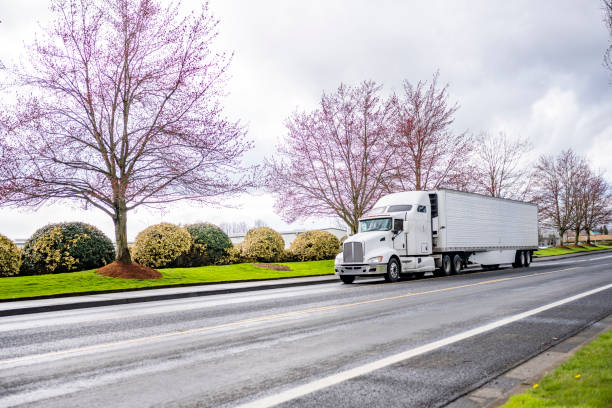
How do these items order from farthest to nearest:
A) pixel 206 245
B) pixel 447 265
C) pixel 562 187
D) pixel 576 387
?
pixel 562 187 < pixel 206 245 < pixel 447 265 < pixel 576 387

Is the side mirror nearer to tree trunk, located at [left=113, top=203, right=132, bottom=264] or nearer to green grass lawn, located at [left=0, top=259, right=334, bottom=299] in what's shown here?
green grass lawn, located at [left=0, top=259, right=334, bottom=299]

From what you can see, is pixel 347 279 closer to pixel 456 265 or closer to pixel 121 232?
pixel 456 265

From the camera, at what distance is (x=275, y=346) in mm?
6496

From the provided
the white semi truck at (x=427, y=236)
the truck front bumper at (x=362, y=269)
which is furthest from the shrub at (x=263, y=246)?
the truck front bumper at (x=362, y=269)

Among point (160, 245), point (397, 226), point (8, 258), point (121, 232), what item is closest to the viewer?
point (8, 258)

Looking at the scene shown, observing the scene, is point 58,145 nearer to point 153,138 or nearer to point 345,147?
point 153,138

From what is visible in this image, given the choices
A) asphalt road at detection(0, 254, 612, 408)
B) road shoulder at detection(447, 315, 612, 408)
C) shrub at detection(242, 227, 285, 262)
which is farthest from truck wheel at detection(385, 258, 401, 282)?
road shoulder at detection(447, 315, 612, 408)

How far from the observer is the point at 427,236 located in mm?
21406

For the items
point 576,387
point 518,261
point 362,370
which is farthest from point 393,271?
point 576,387

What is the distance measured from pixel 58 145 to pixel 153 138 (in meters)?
3.43

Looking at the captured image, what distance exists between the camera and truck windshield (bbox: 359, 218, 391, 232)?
19972mm

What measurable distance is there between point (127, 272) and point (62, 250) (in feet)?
11.3

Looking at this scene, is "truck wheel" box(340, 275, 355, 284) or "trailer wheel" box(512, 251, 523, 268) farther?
"trailer wheel" box(512, 251, 523, 268)

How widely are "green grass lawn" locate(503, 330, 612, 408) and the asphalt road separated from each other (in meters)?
0.63
